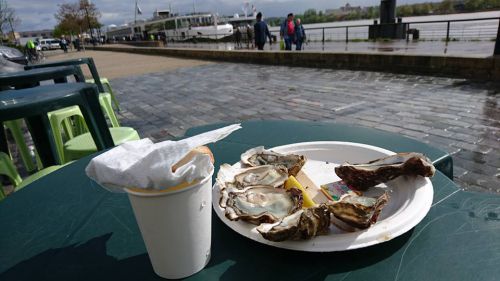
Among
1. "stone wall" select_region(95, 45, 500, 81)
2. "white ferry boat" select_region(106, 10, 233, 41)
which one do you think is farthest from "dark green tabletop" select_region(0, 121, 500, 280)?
"white ferry boat" select_region(106, 10, 233, 41)

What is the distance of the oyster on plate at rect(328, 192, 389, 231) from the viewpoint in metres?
0.91

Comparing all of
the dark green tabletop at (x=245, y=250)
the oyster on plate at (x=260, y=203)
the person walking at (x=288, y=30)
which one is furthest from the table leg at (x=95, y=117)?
the person walking at (x=288, y=30)

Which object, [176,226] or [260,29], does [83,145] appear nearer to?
[176,226]

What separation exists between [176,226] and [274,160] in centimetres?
62

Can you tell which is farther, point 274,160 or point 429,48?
point 429,48

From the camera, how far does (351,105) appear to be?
18.9 feet

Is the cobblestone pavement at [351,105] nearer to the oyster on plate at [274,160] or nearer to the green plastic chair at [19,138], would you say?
the green plastic chair at [19,138]

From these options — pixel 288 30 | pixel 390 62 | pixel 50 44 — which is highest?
Result: pixel 50 44

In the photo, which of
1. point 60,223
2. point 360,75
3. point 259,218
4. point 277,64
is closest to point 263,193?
point 259,218

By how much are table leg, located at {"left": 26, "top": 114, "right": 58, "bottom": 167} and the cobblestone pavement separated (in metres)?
1.74

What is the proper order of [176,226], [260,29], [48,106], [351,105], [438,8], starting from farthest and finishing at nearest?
[438,8] → [260,29] → [351,105] → [48,106] → [176,226]

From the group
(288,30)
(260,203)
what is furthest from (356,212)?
(288,30)

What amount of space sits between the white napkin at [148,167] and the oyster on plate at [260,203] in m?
0.29

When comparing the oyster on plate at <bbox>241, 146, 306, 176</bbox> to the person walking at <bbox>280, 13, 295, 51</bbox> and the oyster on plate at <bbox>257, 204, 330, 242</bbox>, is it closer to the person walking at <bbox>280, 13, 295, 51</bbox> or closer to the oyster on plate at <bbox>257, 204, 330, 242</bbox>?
the oyster on plate at <bbox>257, 204, 330, 242</bbox>
